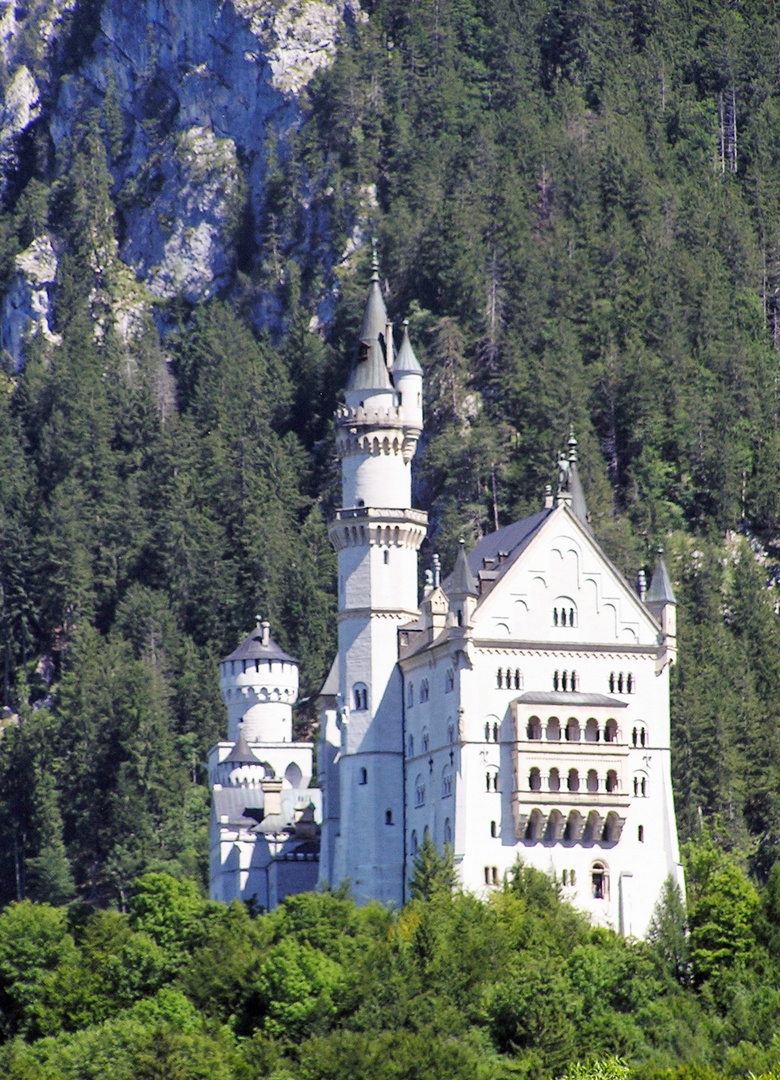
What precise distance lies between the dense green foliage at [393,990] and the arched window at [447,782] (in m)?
4.35

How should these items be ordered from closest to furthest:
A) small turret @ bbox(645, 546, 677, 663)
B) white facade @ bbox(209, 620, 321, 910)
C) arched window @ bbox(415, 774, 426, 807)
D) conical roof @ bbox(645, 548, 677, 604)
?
1. arched window @ bbox(415, 774, 426, 807)
2. small turret @ bbox(645, 546, 677, 663)
3. conical roof @ bbox(645, 548, 677, 604)
4. white facade @ bbox(209, 620, 321, 910)

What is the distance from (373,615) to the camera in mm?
92438

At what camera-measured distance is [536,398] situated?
134m

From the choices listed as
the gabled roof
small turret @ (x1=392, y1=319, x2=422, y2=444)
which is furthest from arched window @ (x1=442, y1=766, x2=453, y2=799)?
small turret @ (x1=392, y1=319, x2=422, y2=444)

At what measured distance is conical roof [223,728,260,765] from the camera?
345ft

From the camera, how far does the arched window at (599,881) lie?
87625mm

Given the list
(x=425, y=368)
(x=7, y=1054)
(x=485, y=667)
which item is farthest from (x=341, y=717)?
(x=425, y=368)

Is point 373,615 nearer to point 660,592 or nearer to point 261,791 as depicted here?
point 660,592

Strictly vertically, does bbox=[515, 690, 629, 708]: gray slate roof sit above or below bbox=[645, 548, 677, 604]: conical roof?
below

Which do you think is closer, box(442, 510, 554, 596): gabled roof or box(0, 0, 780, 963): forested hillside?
box(442, 510, 554, 596): gabled roof

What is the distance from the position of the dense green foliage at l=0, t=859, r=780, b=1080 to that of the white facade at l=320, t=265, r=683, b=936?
3066mm

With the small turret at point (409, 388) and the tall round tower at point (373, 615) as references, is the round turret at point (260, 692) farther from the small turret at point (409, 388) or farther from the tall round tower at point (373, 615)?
the small turret at point (409, 388)

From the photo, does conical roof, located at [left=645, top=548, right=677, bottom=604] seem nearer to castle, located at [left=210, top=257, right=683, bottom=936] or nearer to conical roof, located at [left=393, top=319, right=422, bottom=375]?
castle, located at [left=210, top=257, right=683, bottom=936]

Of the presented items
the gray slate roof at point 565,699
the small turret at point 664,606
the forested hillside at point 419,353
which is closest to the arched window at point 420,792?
the gray slate roof at point 565,699
